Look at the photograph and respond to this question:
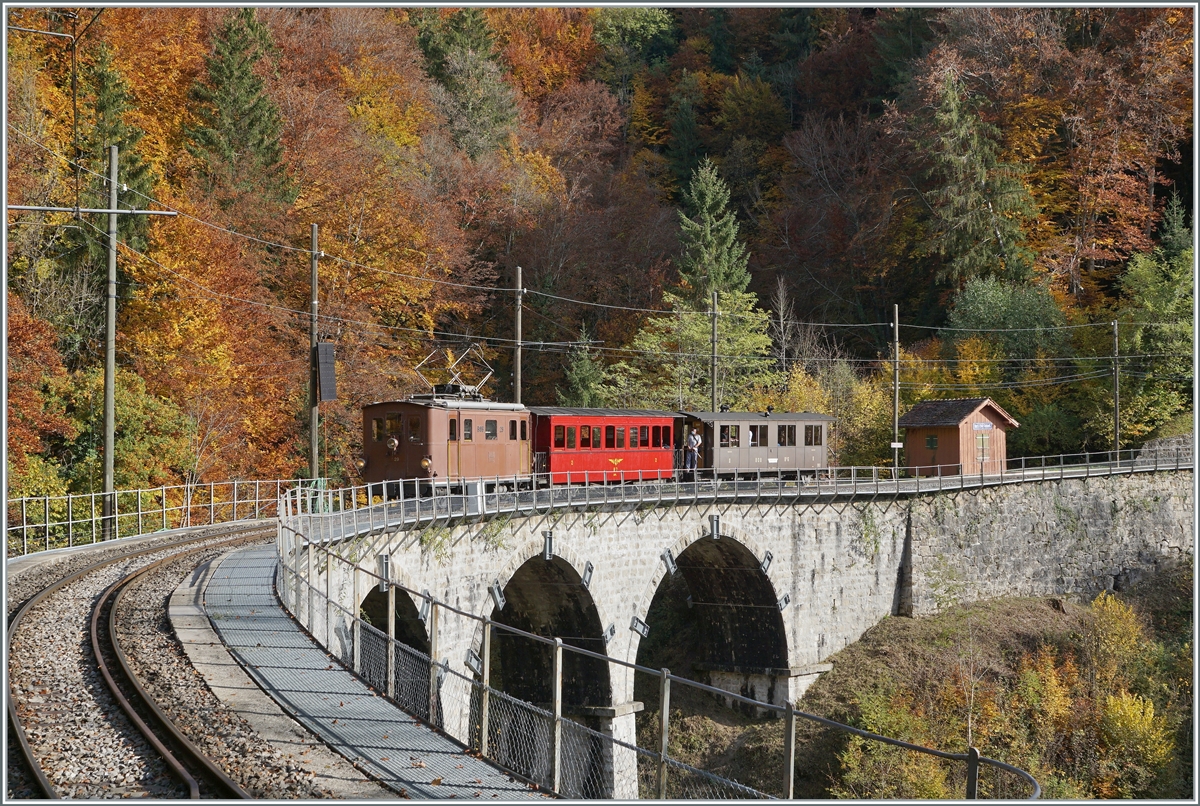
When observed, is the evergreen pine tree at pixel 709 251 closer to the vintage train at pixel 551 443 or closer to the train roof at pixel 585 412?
the vintage train at pixel 551 443

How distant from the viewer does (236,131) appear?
4238cm

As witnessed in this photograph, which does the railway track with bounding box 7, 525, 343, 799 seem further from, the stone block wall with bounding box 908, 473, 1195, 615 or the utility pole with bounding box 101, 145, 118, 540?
the stone block wall with bounding box 908, 473, 1195, 615

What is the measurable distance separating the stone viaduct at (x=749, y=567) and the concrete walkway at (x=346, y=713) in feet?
4.98

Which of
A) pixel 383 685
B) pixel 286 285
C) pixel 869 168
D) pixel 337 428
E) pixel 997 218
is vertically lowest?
pixel 383 685

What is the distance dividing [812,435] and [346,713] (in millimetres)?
31889

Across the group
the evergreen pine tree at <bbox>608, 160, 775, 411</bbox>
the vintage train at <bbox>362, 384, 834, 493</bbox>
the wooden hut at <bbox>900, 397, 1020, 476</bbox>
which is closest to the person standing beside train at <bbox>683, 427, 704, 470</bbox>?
the vintage train at <bbox>362, 384, 834, 493</bbox>

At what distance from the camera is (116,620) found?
1542 centimetres

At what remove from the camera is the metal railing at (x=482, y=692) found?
29.5 ft

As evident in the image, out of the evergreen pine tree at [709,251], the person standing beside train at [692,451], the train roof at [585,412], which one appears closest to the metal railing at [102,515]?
the train roof at [585,412]

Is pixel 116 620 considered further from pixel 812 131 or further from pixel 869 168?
pixel 812 131

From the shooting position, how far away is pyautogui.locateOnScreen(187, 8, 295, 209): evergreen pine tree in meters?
41.6

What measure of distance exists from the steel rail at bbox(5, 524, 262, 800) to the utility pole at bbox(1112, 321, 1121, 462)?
34298mm

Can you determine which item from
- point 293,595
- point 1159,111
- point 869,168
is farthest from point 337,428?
point 1159,111

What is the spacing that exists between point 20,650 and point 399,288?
1287 inches
